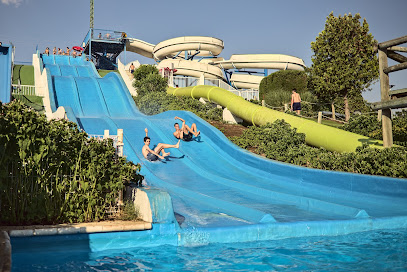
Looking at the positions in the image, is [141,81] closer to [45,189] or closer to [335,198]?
[335,198]

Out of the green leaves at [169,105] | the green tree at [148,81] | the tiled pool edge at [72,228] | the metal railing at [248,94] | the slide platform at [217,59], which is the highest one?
the slide platform at [217,59]

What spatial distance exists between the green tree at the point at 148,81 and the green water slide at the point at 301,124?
10.3ft

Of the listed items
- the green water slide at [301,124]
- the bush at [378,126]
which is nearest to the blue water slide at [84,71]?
the green water slide at [301,124]

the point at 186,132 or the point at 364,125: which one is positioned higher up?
the point at 364,125

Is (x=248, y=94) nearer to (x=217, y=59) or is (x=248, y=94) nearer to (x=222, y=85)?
(x=222, y=85)

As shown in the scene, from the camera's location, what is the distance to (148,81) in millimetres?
25297

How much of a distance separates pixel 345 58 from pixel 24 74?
21660mm

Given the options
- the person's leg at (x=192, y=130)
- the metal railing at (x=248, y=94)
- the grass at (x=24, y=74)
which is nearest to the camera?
the person's leg at (x=192, y=130)

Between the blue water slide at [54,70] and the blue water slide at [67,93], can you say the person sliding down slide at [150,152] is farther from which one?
the blue water slide at [54,70]

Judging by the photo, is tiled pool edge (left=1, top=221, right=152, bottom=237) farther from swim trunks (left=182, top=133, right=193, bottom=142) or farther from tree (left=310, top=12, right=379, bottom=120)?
tree (left=310, top=12, right=379, bottom=120)

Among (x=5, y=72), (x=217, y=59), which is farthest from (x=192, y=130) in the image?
(x=217, y=59)

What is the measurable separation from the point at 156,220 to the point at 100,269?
4.51ft

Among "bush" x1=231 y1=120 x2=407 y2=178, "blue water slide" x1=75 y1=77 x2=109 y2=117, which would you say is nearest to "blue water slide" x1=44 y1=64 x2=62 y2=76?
"blue water slide" x1=75 y1=77 x2=109 y2=117

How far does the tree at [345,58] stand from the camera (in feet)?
72.8
